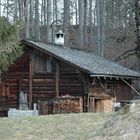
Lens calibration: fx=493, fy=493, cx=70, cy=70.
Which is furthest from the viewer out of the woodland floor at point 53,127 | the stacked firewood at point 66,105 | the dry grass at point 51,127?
the stacked firewood at point 66,105

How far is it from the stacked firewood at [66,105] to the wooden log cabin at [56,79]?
30cm

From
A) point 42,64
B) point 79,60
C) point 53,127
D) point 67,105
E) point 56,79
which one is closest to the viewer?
point 53,127

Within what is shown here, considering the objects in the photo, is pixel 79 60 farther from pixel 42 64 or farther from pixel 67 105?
pixel 67 105

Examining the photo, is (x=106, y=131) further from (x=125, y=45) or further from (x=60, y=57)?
(x=125, y=45)

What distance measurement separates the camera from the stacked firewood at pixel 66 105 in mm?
23859

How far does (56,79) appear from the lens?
85.2 feet

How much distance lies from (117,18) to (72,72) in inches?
1507

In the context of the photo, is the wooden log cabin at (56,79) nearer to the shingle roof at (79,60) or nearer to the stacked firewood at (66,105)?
the shingle roof at (79,60)

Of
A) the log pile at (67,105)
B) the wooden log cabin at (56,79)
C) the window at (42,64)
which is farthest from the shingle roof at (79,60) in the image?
the log pile at (67,105)

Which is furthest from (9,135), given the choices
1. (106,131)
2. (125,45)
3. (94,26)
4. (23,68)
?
(94,26)

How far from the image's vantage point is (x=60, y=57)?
82.7ft

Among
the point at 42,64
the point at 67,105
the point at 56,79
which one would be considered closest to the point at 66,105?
the point at 67,105

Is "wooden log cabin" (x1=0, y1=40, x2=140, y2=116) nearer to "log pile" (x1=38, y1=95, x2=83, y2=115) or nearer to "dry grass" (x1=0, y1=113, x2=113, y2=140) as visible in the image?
"log pile" (x1=38, y1=95, x2=83, y2=115)

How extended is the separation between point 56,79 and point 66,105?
8.10ft
